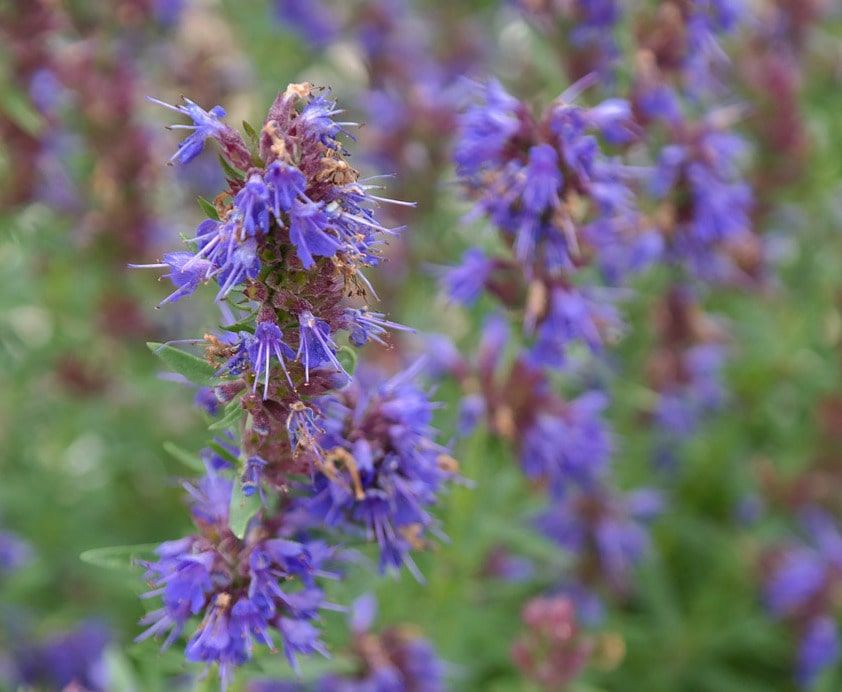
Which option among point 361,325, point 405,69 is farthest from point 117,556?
point 405,69

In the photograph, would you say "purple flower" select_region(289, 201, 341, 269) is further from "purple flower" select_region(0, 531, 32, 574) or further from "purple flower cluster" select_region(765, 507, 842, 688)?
"purple flower cluster" select_region(765, 507, 842, 688)

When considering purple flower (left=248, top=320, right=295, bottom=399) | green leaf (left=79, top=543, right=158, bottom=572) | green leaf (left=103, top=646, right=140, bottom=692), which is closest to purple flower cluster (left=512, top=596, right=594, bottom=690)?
green leaf (left=103, top=646, right=140, bottom=692)

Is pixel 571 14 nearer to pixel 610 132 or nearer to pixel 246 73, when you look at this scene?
pixel 610 132

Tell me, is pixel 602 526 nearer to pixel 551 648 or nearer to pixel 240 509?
pixel 551 648

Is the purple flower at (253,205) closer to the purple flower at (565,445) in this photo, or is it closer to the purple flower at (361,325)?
the purple flower at (361,325)

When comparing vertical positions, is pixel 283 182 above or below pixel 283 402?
above

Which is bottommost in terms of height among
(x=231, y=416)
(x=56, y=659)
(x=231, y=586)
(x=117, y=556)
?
(x=56, y=659)

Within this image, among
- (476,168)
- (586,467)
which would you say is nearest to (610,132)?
(476,168)
